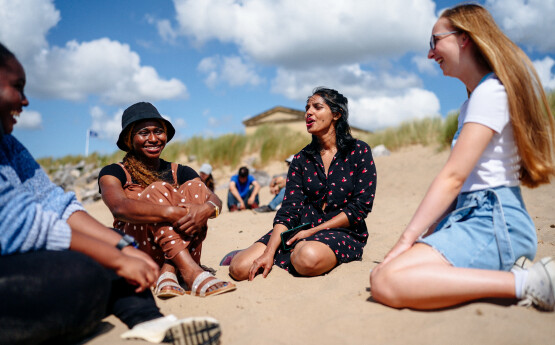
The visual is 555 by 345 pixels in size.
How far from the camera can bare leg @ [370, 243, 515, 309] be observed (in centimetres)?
207

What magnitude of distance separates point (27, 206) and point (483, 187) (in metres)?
2.41

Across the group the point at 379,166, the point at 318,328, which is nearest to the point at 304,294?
the point at 318,328

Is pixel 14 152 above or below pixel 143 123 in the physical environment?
below

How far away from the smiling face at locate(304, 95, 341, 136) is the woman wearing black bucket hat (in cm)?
116

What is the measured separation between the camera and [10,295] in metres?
1.63

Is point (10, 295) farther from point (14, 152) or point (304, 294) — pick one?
point (304, 294)

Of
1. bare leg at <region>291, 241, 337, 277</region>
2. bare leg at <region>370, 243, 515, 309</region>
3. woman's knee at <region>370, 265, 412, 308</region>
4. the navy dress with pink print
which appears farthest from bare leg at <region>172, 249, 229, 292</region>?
bare leg at <region>370, 243, 515, 309</region>

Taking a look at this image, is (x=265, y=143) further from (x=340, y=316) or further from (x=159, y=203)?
(x=340, y=316)

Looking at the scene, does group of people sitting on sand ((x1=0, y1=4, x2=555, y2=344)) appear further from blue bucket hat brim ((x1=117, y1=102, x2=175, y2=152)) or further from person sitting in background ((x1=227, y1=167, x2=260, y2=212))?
person sitting in background ((x1=227, y1=167, x2=260, y2=212))

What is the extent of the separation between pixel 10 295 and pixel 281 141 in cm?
1401

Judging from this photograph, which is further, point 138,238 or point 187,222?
point 138,238

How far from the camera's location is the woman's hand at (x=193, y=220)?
9.55 ft

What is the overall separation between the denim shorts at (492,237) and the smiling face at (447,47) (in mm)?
795

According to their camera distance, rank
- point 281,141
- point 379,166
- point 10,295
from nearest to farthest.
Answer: point 10,295 → point 379,166 → point 281,141
